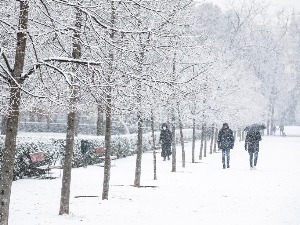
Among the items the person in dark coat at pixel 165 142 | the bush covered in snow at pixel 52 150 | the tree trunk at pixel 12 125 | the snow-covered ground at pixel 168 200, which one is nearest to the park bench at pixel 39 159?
the bush covered in snow at pixel 52 150

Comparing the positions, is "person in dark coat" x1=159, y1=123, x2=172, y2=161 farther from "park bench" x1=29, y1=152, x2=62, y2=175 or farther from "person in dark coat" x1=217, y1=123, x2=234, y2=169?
"park bench" x1=29, y1=152, x2=62, y2=175

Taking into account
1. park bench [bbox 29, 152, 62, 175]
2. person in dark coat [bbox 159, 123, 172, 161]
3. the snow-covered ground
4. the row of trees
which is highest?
the row of trees

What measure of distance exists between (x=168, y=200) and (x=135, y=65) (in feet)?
11.1

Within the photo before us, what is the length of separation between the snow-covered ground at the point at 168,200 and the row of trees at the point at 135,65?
640 millimetres

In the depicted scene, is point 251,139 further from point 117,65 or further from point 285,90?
point 285,90

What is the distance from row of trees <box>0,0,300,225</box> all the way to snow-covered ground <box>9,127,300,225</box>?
64 centimetres

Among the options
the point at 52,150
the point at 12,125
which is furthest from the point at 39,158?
the point at 12,125

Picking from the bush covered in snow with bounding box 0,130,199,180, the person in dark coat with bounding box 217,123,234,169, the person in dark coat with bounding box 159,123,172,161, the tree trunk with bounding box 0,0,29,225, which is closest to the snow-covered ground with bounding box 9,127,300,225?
the bush covered in snow with bounding box 0,130,199,180

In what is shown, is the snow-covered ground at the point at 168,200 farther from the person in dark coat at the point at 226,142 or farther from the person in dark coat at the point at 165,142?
the person in dark coat at the point at 165,142

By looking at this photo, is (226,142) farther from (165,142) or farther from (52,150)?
(52,150)

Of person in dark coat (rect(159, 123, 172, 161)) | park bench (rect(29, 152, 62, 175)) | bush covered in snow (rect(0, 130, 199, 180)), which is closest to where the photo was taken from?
park bench (rect(29, 152, 62, 175))

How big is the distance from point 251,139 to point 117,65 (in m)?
10.5

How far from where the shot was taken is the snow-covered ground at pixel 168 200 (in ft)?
26.6

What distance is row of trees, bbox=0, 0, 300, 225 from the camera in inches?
238
